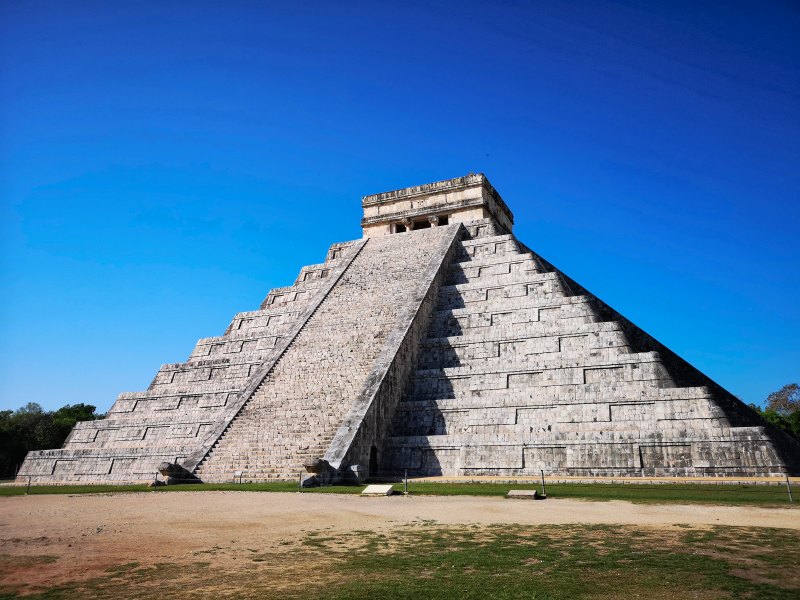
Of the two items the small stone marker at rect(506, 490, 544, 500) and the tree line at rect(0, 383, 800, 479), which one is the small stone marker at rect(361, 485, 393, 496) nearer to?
the small stone marker at rect(506, 490, 544, 500)

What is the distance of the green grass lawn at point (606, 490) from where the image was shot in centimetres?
916

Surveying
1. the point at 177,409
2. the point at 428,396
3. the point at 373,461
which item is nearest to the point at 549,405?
the point at 428,396

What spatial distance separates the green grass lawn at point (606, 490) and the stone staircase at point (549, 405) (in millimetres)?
1506

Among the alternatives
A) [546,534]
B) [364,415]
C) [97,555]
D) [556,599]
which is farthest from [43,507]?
[556,599]

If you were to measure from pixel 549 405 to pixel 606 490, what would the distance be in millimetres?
4126

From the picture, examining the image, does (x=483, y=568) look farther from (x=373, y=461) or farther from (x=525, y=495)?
(x=373, y=461)

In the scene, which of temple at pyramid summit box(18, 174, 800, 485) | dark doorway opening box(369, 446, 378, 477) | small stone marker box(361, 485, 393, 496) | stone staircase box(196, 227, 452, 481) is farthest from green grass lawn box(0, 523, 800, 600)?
stone staircase box(196, 227, 452, 481)

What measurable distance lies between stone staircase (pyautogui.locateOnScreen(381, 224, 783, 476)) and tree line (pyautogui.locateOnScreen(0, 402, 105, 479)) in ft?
93.7

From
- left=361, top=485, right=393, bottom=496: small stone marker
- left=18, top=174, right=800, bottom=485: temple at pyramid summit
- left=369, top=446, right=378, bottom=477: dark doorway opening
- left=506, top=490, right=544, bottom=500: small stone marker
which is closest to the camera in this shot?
left=506, top=490, right=544, bottom=500: small stone marker

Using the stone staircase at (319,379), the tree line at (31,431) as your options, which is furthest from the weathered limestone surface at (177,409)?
the tree line at (31,431)

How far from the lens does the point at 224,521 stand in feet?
24.8

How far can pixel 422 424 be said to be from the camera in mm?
15656

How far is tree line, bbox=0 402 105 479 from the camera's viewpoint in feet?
114

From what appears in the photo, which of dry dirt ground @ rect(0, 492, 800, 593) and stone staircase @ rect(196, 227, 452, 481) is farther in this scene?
stone staircase @ rect(196, 227, 452, 481)
